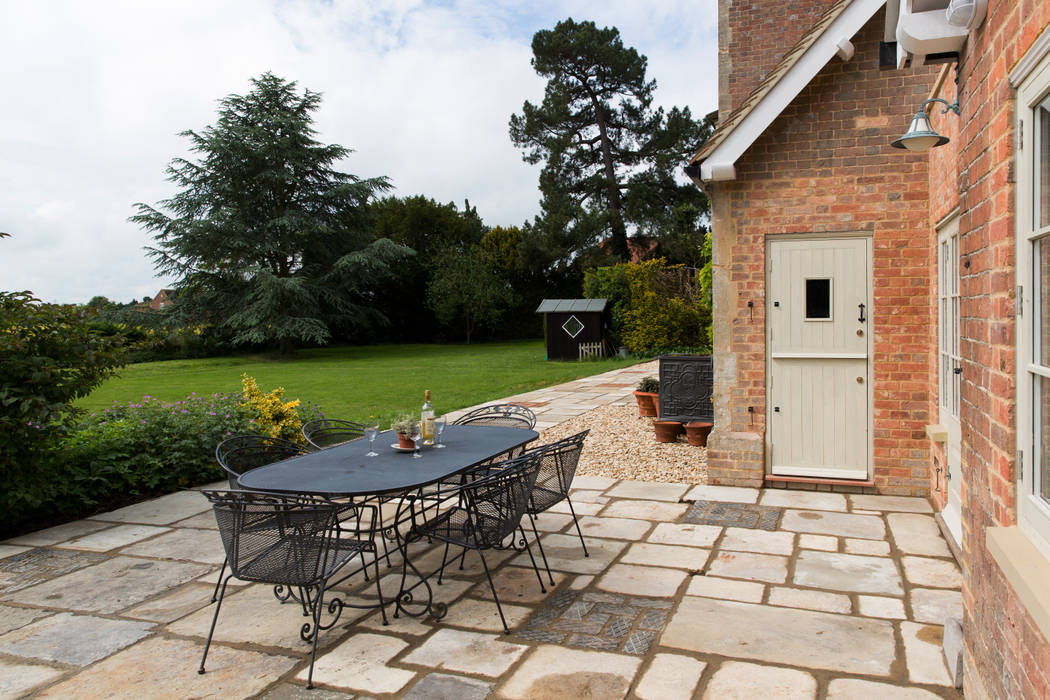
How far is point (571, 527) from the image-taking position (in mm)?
5195

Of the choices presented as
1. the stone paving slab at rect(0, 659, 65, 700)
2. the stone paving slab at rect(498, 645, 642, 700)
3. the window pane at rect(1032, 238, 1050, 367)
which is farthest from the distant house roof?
the window pane at rect(1032, 238, 1050, 367)

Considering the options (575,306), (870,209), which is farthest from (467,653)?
(575,306)

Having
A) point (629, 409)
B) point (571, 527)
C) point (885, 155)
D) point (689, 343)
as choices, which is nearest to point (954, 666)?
point (571, 527)

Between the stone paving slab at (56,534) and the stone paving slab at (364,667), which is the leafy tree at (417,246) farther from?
the stone paving slab at (364,667)

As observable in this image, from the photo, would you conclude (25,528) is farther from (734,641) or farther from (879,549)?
(879,549)

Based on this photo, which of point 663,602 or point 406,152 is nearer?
point 663,602

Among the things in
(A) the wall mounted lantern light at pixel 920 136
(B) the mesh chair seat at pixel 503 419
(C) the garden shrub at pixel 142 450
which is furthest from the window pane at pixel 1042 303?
(C) the garden shrub at pixel 142 450

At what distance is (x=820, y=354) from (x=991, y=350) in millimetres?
3708

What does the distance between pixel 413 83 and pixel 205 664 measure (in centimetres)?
786

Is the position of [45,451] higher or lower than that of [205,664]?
higher

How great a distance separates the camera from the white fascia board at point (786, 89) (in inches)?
215

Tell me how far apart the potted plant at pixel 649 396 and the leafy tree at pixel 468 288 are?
77.6ft

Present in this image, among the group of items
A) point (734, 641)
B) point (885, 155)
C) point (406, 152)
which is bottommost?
point (734, 641)

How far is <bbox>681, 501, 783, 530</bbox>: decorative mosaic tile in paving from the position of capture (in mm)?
5148
